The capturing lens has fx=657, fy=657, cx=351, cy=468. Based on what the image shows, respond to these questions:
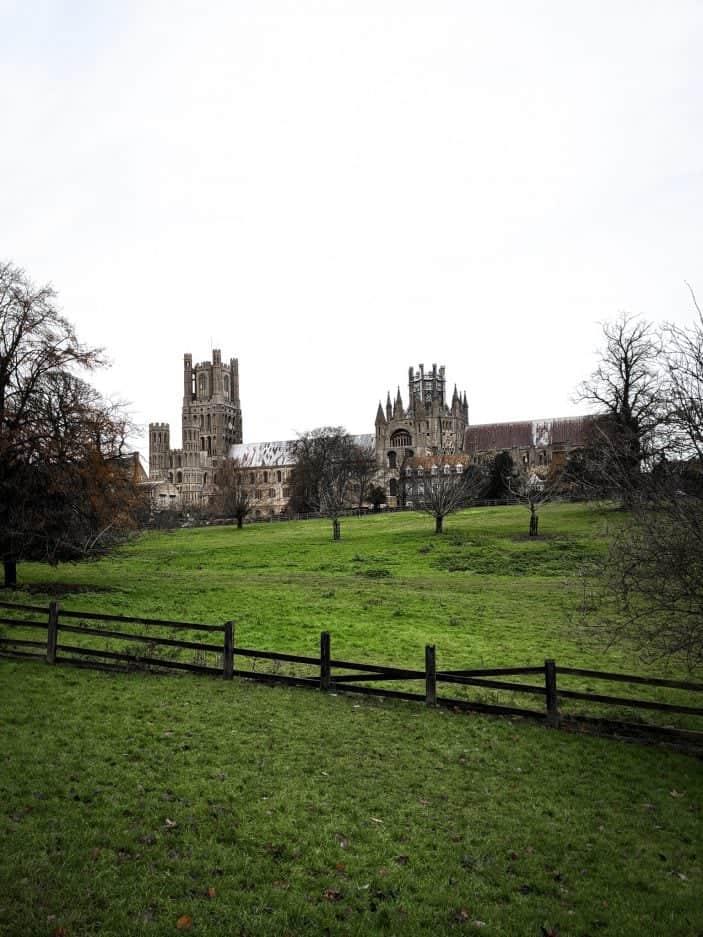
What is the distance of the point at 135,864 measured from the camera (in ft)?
21.7

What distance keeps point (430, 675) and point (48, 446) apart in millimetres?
16456

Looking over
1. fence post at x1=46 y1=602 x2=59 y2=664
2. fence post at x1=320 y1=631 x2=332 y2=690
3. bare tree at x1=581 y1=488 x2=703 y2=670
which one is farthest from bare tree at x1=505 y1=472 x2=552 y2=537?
fence post at x1=46 y1=602 x2=59 y2=664

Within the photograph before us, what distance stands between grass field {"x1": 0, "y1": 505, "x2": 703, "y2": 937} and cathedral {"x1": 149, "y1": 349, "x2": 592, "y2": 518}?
253ft

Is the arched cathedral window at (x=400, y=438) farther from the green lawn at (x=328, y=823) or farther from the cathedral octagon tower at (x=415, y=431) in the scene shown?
the green lawn at (x=328, y=823)

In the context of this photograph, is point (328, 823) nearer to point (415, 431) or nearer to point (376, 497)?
point (376, 497)

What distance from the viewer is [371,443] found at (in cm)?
12538

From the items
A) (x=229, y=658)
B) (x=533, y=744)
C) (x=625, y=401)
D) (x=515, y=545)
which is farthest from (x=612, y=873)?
(x=625, y=401)

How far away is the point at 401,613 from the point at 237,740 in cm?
1215

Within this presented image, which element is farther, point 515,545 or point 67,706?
point 515,545

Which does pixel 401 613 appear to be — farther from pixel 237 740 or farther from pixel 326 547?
pixel 326 547

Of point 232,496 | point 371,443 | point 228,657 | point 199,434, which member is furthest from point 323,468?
point 228,657

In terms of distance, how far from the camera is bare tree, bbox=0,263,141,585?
2261 centimetres

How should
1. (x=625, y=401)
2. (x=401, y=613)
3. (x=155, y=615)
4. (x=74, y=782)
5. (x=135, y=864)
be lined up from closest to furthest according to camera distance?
(x=135, y=864) → (x=74, y=782) → (x=155, y=615) → (x=401, y=613) → (x=625, y=401)

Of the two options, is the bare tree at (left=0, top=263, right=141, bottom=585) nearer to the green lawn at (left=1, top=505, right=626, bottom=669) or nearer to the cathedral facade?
the green lawn at (left=1, top=505, right=626, bottom=669)
